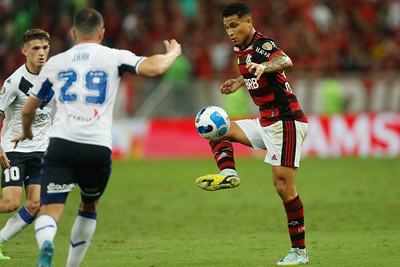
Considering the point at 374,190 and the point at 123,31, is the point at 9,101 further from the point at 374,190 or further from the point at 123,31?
the point at 123,31

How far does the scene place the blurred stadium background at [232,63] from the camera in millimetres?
20250

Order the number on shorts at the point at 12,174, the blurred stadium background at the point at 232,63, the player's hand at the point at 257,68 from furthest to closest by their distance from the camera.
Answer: the blurred stadium background at the point at 232,63
the number on shorts at the point at 12,174
the player's hand at the point at 257,68

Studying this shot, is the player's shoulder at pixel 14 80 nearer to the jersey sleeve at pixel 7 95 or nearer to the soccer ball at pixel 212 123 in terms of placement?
the jersey sleeve at pixel 7 95

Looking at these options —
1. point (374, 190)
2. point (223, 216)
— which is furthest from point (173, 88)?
point (223, 216)

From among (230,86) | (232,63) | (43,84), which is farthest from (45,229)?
(232,63)

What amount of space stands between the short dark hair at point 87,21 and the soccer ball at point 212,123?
6.95ft

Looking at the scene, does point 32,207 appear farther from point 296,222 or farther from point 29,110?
point 296,222

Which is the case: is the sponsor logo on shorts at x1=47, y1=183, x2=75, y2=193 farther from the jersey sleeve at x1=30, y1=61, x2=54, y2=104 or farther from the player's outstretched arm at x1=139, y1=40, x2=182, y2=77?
the player's outstretched arm at x1=139, y1=40, x2=182, y2=77

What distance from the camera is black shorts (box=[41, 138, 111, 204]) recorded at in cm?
593

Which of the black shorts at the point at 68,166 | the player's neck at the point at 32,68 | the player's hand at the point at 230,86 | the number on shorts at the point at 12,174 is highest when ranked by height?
the player's neck at the point at 32,68

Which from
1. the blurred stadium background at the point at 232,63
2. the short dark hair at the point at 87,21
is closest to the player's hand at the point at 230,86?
the short dark hair at the point at 87,21

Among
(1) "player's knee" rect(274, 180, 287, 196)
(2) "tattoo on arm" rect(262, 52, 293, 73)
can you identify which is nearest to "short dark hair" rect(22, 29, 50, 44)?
(2) "tattoo on arm" rect(262, 52, 293, 73)

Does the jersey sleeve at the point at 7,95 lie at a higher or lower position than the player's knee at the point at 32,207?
higher

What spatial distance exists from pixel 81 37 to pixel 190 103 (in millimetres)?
14629
